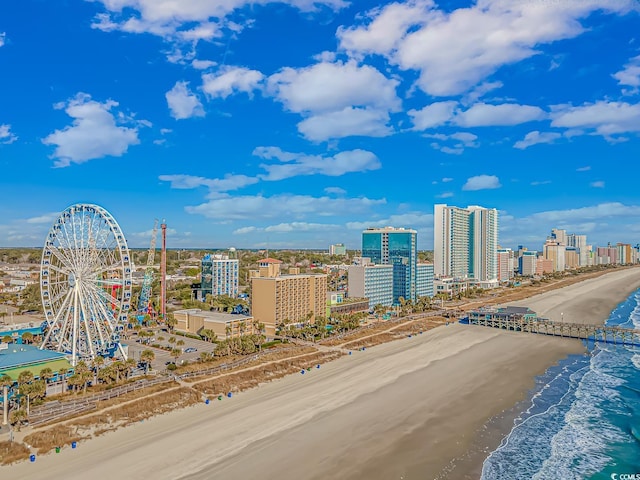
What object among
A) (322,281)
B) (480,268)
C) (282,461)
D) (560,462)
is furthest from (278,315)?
(480,268)

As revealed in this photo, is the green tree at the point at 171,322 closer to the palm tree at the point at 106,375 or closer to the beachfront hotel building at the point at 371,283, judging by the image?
the palm tree at the point at 106,375

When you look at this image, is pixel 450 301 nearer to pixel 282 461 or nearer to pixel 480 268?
pixel 480 268

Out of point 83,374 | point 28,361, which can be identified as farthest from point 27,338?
point 83,374

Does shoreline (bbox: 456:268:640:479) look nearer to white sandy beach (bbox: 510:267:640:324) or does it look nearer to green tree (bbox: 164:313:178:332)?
white sandy beach (bbox: 510:267:640:324)

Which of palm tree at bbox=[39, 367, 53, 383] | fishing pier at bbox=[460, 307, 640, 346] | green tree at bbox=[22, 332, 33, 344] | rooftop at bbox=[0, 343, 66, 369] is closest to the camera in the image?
palm tree at bbox=[39, 367, 53, 383]

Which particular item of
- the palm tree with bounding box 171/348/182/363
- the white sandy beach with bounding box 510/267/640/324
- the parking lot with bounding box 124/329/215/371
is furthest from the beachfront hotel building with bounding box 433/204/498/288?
the palm tree with bounding box 171/348/182/363

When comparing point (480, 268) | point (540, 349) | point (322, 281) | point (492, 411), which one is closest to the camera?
point (492, 411)

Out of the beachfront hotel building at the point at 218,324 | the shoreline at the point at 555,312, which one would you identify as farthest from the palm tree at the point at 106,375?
the shoreline at the point at 555,312
